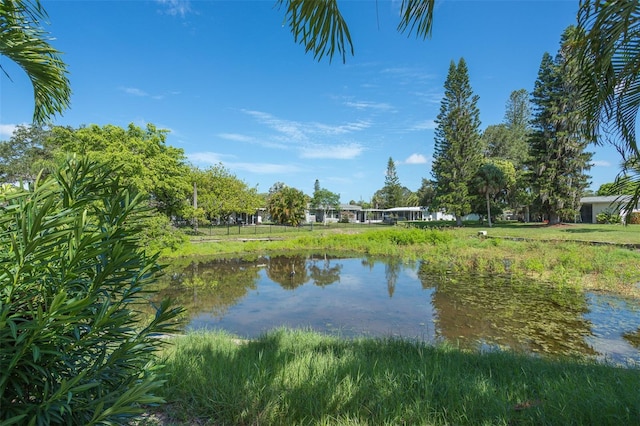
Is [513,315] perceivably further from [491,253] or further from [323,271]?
[323,271]

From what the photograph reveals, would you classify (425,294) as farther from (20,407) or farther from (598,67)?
(20,407)

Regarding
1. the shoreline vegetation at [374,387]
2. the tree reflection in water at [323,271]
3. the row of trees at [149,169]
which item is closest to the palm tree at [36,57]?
the row of trees at [149,169]

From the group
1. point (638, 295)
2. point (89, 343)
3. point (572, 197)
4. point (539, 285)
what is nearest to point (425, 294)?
point (539, 285)

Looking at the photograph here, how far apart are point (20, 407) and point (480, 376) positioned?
11.4ft

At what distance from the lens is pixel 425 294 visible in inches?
389

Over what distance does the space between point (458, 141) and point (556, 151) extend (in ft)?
29.0

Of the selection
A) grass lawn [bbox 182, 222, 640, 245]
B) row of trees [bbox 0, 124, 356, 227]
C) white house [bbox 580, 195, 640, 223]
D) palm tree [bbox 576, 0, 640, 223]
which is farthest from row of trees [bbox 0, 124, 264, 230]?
white house [bbox 580, 195, 640, 223]

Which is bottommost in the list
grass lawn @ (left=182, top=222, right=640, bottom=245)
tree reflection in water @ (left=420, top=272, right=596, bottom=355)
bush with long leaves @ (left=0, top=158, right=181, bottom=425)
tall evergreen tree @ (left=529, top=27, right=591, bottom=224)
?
tree reflection in water @ (left=420, top=272, right=596, bottom=355)

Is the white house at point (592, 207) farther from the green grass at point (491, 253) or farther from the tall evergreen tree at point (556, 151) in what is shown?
the green grass at point (491, 253)

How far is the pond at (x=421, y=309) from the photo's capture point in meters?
6.20

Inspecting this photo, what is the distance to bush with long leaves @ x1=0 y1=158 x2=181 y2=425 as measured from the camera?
108cm

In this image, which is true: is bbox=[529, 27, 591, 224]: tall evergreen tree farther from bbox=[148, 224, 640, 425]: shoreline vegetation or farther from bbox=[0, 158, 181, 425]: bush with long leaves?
bbox=[0, 158, 181, 425]: bush with long leaves

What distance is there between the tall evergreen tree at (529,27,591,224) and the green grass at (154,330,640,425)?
27.1 m

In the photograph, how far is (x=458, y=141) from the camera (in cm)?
3272
